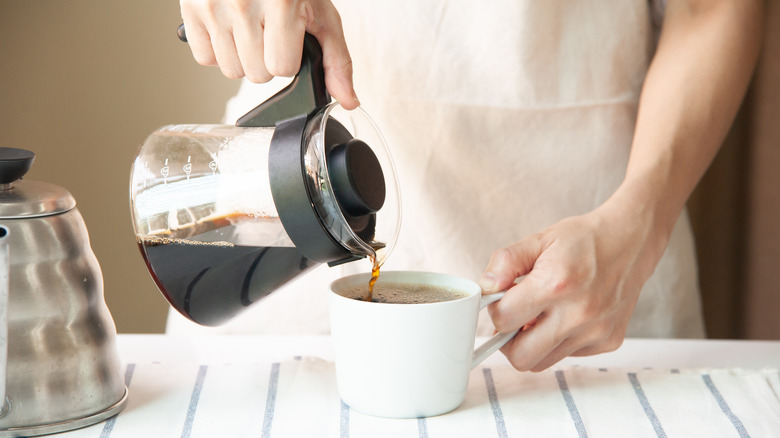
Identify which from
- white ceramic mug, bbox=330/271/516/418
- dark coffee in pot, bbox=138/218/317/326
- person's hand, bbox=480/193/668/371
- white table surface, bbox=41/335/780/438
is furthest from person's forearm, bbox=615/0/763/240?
dark coffee in pot, bbox=138/218/317/326

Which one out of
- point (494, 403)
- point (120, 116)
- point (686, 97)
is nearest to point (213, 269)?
point (494, 403)

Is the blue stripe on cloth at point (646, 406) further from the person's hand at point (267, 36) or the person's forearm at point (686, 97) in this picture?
the person's hand at point (267, 36)

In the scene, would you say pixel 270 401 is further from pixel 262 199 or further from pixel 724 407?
pixel 724 407

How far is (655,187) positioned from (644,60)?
284 millimetres

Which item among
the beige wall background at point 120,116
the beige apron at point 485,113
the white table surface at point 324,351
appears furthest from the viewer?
the beige wall background at point 120,116

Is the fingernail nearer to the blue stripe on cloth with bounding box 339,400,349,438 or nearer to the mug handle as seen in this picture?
the mug handle

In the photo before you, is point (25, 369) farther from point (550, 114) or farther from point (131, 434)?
point (550, 114)

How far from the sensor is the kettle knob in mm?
586

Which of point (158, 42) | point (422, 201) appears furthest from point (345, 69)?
point (158, 42)

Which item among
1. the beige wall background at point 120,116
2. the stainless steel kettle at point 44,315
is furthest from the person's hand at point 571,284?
the beige wall background at point 120,116

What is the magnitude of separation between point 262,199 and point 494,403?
0.29 metres

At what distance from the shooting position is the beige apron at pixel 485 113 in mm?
966

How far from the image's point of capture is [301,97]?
606mm

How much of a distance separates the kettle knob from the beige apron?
43 cm
